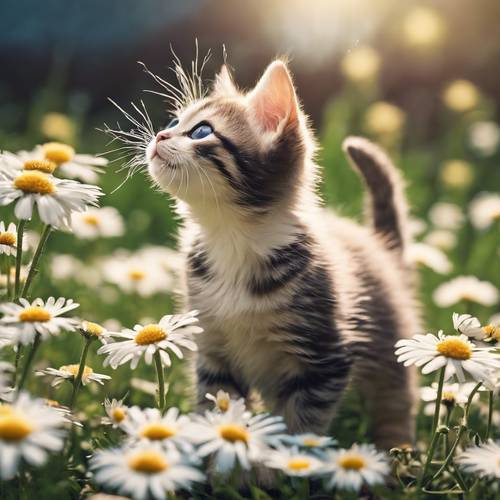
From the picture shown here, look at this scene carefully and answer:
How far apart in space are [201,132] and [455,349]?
0.81 m

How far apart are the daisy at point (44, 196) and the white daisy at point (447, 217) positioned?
91.3 inches

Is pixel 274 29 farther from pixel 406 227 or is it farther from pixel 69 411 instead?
pixel 69 411

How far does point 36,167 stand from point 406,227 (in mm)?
1451

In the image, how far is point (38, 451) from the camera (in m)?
1.15

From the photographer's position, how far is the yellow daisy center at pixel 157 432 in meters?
1.36

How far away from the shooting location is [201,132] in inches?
77.7

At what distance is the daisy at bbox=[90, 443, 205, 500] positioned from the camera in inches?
47.7

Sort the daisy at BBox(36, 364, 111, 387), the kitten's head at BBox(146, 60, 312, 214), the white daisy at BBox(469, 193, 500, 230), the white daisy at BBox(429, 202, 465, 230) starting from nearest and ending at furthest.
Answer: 1. the daisy at BBox(36, 364, 111, 387)
2. the kitten's head at BBox(146, 60, 312, 214)
3. the white daisy at BBox(469, 193, 500, 230)
4. the white daisy at BBox(429, 202, 465, 230)

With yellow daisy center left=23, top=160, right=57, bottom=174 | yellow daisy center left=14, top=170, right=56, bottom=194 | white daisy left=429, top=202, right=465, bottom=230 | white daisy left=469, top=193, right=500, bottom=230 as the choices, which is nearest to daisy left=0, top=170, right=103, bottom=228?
yellow daisy center left=14, top=170, right=56, bottom=194

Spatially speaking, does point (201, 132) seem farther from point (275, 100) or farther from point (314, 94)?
point (314, 94)

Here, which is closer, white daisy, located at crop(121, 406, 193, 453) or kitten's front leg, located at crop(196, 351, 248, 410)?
white daisy, located at crop(121, 406, 193, 453)

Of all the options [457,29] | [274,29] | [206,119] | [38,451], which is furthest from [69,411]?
[457,29]

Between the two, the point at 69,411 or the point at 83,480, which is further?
the point at 83,480

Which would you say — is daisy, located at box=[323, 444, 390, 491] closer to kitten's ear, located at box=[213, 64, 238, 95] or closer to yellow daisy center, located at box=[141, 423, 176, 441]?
yellow daisy center, located at box=[141, 423, 176, 441]
